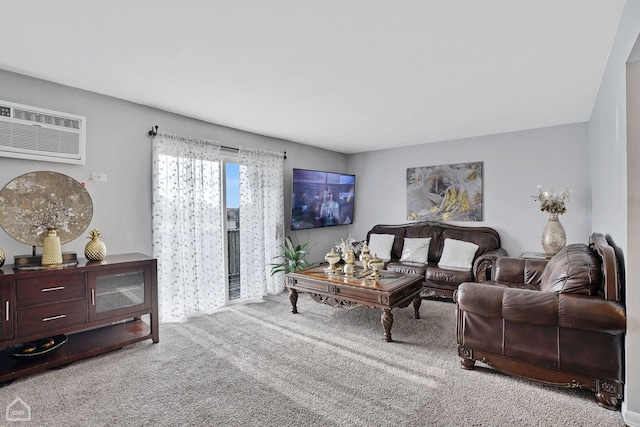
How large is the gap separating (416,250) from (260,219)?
2.47 metres

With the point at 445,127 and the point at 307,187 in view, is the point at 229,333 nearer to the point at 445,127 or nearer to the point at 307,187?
the point at 307,187

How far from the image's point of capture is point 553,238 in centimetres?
376

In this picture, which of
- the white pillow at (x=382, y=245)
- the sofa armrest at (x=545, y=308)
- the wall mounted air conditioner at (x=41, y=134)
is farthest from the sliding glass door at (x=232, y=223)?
the sofa armrest at (x=545, y=308)

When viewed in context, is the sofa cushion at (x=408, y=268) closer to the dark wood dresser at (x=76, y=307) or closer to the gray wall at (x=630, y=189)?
the gray wall at (x=630, y=189)

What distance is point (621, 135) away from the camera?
1.92 meters

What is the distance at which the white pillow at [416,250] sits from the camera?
15.9 ft

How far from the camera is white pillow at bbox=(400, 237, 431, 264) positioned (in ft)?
15.9

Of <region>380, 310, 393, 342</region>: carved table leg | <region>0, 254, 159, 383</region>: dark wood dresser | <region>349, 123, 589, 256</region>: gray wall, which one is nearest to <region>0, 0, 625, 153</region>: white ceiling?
<region>349, 123, 589, 256</region>: gray wall

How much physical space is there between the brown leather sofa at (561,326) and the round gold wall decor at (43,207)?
11.3ft

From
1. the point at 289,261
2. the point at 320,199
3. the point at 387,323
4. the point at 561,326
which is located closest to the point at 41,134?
the point at 289,261

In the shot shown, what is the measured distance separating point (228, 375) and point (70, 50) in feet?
8.72

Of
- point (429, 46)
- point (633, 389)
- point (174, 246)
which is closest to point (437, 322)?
point (633, 389)

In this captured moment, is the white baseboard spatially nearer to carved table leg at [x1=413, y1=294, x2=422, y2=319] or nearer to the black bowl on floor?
carved table leg at [x1=413, y1=294, x2=422, y2=319]

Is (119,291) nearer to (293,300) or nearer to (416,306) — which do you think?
(293,300)
